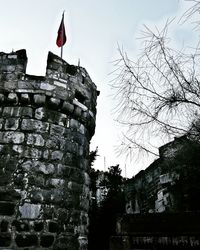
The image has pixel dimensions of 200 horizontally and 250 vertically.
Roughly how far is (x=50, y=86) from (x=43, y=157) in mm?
1223

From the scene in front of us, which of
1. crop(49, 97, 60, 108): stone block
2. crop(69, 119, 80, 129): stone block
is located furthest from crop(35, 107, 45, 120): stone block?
crop(69, 119, 80, 129): stone block

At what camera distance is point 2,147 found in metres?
4.36

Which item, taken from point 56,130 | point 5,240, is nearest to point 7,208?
point 5,240

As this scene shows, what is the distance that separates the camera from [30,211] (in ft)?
13.5

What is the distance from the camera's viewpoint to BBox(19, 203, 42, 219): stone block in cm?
407

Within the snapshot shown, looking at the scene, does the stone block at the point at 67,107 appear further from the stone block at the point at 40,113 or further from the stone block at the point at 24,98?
the stone block at the point at 24,98

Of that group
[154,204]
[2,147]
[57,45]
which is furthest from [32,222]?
[154,204]

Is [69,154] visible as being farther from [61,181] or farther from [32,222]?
[32,222]

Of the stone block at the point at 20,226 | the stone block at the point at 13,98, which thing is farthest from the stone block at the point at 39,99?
the stone block at the point at 20,226

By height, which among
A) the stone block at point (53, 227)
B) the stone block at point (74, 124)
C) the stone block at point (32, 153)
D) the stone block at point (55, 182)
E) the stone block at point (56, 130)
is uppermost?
the stone block at point (74, 124)

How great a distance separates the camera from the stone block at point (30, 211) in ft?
13.4

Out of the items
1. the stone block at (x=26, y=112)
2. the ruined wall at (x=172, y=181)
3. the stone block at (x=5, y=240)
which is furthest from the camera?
the ruined wall at (x=172, y=181)

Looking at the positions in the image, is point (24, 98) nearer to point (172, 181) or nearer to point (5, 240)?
point (5, 240)

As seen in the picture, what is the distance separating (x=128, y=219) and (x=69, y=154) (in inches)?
90.3
